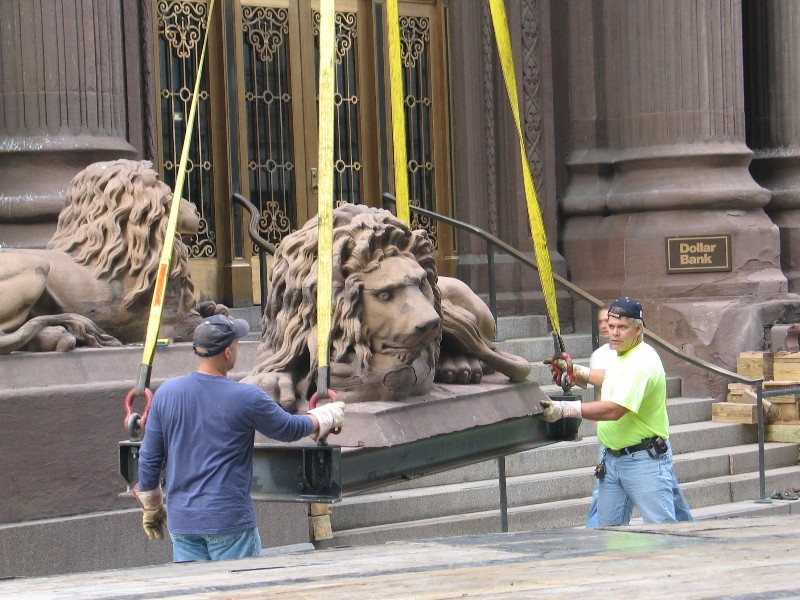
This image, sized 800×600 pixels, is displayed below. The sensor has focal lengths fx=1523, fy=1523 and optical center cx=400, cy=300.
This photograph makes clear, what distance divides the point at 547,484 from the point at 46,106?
4.36 m

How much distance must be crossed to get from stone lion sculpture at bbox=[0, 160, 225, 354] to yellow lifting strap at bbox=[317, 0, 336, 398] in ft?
11.3

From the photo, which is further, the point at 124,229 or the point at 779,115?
the point at 779,115

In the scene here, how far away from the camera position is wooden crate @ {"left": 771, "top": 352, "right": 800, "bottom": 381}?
1273 cm

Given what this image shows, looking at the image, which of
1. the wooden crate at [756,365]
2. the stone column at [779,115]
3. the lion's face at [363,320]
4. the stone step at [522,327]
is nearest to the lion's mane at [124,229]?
the lion's face at [363,320]

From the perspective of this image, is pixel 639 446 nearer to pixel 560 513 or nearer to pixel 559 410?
pixel 559 410

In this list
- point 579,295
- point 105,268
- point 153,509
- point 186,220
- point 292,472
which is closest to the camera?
point 292,472

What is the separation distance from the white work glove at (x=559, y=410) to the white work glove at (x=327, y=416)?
1.76 metres

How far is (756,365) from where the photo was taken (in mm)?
12992

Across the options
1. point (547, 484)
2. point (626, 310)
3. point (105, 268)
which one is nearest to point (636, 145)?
point (547, 484)

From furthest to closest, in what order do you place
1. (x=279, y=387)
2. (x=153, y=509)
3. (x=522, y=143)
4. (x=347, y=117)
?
(x=347, y=117), (x=522, y=143), (x=279, y=387), (x=153, y=509)

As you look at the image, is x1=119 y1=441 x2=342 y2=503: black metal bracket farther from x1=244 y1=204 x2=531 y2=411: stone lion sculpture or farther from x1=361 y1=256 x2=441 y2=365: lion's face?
x1=361 y1=256 x2=441 y2=365: lion's face

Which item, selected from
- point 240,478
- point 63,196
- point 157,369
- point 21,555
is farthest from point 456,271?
point 240,478

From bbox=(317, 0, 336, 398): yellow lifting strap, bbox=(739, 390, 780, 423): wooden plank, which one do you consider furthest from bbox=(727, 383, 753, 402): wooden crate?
bbox=(317, 0, 336, 398): yellow lifting strap

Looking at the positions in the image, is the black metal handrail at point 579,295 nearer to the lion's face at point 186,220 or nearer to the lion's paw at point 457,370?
the lion's face at point 186,220
